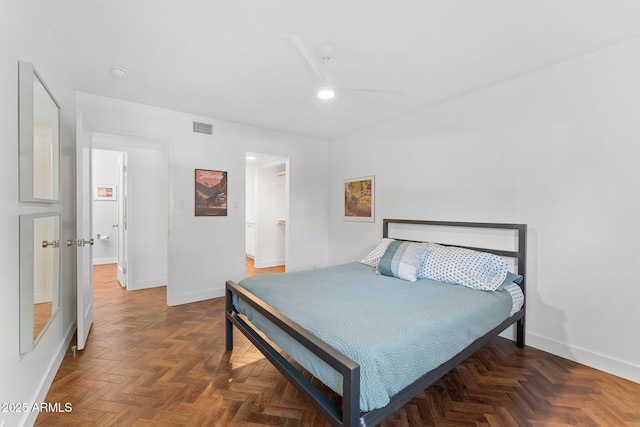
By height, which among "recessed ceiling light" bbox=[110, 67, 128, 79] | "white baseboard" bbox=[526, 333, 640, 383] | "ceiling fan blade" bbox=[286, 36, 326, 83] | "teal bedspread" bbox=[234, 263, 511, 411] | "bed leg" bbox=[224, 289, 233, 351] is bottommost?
→ "white baseboard" bbox=[526, 333, 640, 383]

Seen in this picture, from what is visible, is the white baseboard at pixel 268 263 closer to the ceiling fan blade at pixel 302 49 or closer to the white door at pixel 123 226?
the white door at pixel 123 226

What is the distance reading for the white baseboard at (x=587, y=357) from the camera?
201cm

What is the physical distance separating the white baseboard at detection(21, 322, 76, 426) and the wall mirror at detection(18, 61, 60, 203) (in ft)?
3.70

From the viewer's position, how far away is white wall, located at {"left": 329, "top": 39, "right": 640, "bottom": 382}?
6.71ft

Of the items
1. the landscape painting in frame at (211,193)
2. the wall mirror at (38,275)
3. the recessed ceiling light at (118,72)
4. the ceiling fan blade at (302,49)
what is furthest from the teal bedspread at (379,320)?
the recessed ceiling light at (118,72)

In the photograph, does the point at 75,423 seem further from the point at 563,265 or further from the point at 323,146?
the point at 323,146

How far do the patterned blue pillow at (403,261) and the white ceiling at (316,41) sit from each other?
156 cm

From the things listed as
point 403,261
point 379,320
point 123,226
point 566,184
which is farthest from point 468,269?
point 123,226

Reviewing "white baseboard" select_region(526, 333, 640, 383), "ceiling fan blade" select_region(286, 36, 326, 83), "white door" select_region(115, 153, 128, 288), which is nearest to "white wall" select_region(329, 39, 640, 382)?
"white baseboard" select_region(526, 333, 640, 383)

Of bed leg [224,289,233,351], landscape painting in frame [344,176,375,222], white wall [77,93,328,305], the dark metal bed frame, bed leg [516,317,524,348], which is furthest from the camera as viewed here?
landscape painting in frame [344,176,375,222]

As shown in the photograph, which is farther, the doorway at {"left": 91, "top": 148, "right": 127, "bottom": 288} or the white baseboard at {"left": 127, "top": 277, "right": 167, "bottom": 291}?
the doorway at {"left": 91, "top": 148, "right": 127, "bottom": 288}

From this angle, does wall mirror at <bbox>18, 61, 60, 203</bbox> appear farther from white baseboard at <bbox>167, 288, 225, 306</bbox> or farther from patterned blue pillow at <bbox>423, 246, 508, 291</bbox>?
patterned blue pillow at <bbox>423, 246, 508, 291</bbox>

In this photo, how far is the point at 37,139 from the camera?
163 cm

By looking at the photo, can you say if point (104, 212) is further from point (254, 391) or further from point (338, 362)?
point (338, 362)
